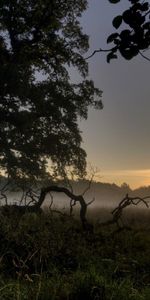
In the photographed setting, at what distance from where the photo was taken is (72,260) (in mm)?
10492

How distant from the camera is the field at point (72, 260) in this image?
736 cm

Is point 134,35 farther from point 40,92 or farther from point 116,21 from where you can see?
point 40,92

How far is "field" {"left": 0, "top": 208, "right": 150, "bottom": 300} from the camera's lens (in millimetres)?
7355

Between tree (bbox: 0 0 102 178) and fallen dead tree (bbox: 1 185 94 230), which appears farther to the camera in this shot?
tree (bbox: 0 0 102 178)

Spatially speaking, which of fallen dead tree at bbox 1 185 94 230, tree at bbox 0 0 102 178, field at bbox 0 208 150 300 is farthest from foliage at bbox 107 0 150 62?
tree at bbox 0 0 102 178

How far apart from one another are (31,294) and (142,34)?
3.59m

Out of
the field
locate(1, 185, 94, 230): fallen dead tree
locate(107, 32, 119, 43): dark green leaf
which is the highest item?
locate(107, 32, 119, 43): dark green leaf

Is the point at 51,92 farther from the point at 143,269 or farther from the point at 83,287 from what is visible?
the point at 83,287

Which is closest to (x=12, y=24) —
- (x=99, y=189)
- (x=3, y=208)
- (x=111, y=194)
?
(x=3, y=208)

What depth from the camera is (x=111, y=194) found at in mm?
93812

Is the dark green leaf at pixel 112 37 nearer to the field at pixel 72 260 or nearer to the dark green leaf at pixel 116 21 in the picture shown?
the dark green leaf at pixel 116 21

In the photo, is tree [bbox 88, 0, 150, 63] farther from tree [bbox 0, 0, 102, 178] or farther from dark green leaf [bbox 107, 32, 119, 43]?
tree [bbox 0, 0, 102, 178]

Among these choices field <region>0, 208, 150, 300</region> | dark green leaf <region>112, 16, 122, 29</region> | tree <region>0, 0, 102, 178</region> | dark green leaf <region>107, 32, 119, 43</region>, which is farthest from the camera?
tree <region>0, 0, 102, 178</region>

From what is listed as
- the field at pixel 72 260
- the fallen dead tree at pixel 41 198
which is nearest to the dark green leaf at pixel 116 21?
the field at pixel 72 260
